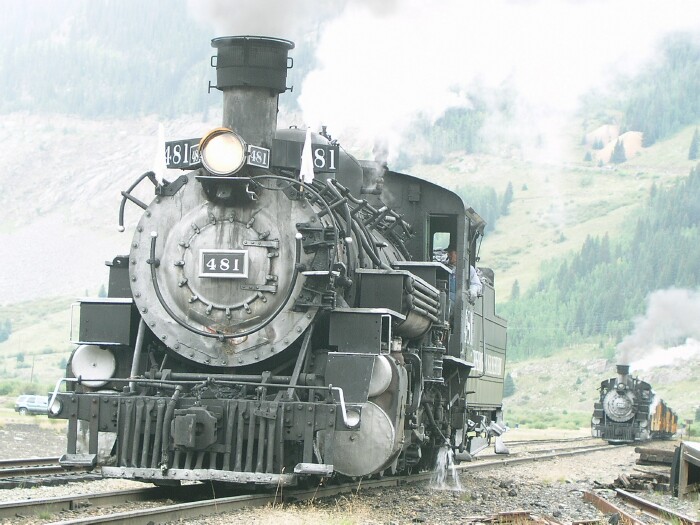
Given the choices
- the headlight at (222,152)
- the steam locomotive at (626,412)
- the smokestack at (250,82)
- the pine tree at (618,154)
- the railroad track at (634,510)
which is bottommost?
the railroad track at (634,510)

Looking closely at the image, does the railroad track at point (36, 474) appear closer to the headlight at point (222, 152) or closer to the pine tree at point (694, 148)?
the headlight at point (222, 152)

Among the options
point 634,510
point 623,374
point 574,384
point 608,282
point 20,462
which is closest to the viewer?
point 634,510

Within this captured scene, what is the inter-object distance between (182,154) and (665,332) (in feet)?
164

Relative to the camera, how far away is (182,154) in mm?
11117

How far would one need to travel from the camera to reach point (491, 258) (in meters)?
139

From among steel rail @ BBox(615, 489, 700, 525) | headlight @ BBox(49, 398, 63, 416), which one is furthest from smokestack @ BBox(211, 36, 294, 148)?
steel rail @ BBox(615, 489, 700, 525)

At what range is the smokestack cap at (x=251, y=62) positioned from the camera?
11.0 metres

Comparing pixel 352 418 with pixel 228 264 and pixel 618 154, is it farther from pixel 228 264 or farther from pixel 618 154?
pixel 618 154

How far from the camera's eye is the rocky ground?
973 centimetres

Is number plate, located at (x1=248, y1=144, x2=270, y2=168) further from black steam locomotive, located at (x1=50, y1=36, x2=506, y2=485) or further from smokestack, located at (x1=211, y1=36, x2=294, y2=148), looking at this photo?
smokestack, located at (x1=211, y1=36, x2=294, y2=148)

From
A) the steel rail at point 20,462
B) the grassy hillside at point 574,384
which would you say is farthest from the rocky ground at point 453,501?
the grassy hillside at point 574,384

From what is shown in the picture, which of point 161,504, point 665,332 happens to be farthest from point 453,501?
point 665,332

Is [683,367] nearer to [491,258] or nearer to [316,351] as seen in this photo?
[491,258]

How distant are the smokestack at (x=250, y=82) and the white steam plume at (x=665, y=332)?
138 feet
